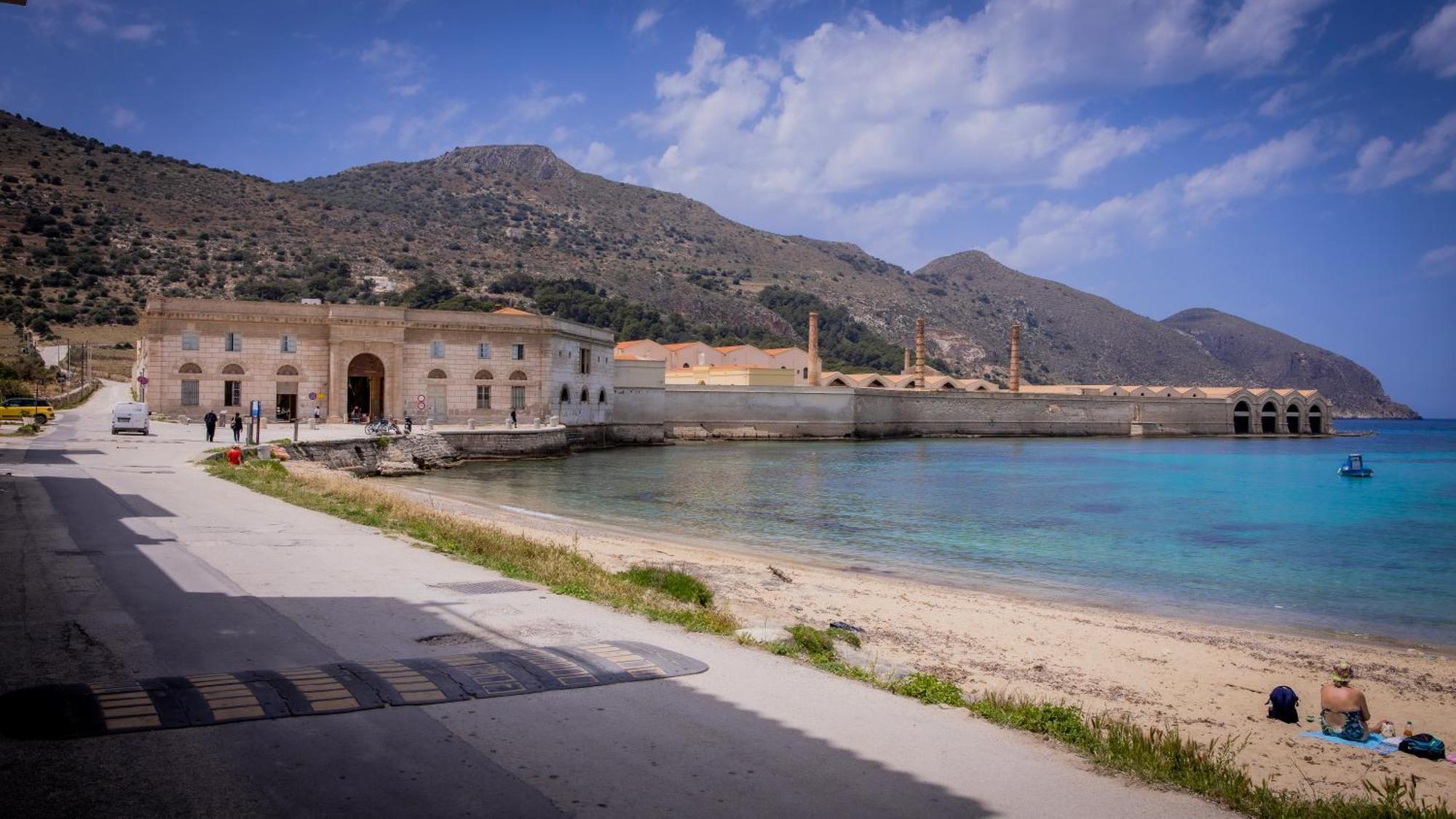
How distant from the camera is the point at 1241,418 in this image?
8756cm

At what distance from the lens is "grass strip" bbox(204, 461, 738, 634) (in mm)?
8289

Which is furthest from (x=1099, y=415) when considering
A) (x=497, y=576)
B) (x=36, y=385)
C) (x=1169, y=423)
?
(x=497, y=576)

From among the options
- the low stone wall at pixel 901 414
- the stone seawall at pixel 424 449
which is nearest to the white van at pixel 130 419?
the stone seawall at pixel 424 449

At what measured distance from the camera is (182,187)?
292ft

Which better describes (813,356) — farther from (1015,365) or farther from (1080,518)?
(1080,518)

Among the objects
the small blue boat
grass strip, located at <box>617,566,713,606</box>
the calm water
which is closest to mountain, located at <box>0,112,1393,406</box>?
the calm water

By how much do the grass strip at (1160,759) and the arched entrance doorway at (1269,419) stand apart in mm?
93140

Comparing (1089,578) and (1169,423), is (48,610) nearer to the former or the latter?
(1089,578)

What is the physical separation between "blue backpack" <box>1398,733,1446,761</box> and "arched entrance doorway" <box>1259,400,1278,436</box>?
3591 inches

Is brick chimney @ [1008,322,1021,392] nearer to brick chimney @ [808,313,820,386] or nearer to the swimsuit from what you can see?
brick chimney @ [808,313,820,386]

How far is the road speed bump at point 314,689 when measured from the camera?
459 centimetres

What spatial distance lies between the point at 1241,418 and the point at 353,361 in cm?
7696

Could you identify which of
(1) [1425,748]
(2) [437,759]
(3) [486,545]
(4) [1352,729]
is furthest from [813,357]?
(2) [437,759]

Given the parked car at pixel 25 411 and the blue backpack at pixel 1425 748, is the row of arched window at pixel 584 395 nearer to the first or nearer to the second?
the parked car at pixel 25 411
